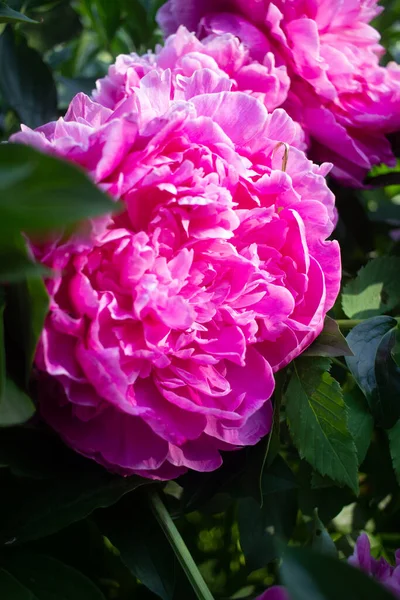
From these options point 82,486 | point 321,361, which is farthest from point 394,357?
point 82,486

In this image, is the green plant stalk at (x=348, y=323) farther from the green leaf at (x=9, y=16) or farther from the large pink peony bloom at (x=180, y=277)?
the green leaf at (x=9, y=16)

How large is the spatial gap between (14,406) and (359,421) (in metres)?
0.23

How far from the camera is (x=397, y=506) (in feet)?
1.79

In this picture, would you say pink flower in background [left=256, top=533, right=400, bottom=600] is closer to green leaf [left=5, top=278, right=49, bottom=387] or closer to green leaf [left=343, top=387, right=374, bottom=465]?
green leaf [left=343, top=387, right=374, bottom=465]

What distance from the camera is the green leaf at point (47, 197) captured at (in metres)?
0.20

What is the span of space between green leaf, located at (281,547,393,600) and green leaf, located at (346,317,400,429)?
23cm

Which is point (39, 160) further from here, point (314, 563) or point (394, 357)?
point (394, 357)

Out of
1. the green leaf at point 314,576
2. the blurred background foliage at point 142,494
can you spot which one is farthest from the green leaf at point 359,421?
the green leaf at point 314,576

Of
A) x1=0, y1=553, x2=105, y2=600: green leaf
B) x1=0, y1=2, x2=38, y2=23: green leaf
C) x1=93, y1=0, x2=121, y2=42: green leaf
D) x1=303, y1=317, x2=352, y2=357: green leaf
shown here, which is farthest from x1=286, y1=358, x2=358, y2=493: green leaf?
x1=93, y1=0, x2=121, y2=42: green leaf

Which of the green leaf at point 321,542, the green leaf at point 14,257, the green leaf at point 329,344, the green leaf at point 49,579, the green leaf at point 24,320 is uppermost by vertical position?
the green leaf at point 14,257

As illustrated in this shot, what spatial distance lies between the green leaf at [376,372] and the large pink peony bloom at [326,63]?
12cm

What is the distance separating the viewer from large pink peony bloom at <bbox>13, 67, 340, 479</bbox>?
317 millimetres

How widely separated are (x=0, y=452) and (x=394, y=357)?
24 centimetres

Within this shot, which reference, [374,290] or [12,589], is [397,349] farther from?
[12,589]
